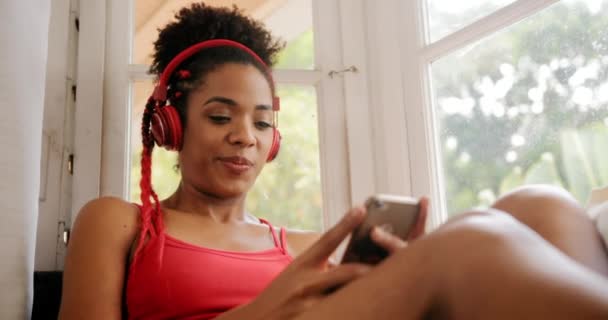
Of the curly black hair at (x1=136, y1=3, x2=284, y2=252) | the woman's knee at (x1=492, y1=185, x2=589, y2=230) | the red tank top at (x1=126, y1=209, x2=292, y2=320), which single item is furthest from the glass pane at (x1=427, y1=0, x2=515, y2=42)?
the red tank top at (x1=126, y1=209, x2=292, y2=320)

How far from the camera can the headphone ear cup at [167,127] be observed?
105cm

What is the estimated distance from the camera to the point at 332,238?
0.67 m

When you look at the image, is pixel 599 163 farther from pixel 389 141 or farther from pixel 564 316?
pixel 564 316

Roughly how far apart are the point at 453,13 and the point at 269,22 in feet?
1.55

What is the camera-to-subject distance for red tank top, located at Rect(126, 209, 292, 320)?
0.93 metres

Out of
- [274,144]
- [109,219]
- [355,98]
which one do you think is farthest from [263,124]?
[355,98]

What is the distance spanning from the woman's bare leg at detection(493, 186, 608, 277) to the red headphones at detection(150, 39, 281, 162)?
52 centimetres

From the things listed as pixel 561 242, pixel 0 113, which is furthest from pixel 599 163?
pixel 0 113

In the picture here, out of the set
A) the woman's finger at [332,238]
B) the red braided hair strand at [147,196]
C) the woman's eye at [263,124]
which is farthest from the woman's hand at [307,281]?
the woman's eye at [263,124]

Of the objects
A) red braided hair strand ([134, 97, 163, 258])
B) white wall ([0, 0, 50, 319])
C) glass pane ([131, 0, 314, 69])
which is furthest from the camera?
glass pane ([131, 0, 314, 69])

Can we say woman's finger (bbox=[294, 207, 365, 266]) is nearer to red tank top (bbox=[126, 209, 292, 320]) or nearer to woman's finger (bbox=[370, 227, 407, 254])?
woman's finger (bbox=[370, 227, 407, 254])

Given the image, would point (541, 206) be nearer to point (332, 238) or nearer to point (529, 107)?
point (332, 238)

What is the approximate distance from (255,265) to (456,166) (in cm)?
59

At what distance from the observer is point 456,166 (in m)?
1.38
